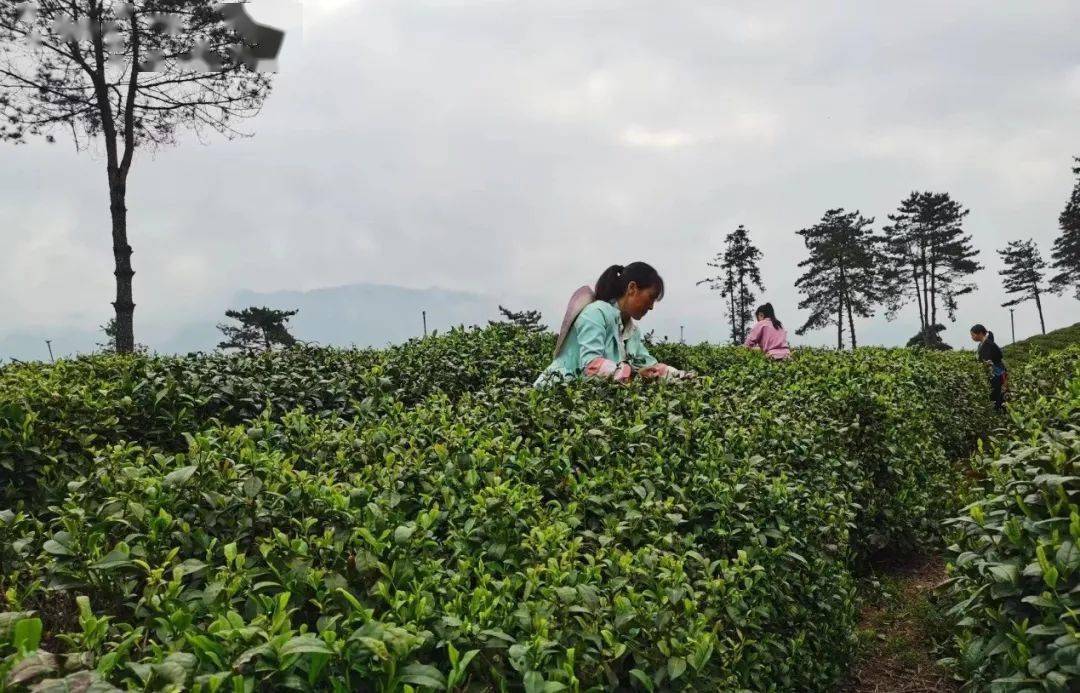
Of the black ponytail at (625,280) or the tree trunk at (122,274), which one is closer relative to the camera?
the black ponytail at (625,280)

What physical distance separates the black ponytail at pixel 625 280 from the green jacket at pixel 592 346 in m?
0.12

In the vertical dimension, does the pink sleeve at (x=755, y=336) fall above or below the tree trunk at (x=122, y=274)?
below

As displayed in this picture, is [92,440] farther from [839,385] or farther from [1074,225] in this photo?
[1074,225]

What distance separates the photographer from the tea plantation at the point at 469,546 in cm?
211

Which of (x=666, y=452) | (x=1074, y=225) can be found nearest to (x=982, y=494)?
(x=666, y=452)

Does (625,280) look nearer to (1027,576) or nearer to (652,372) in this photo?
(652,372)

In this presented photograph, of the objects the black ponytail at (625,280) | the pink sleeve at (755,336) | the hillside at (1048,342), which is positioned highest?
the hillside at (1048,342)

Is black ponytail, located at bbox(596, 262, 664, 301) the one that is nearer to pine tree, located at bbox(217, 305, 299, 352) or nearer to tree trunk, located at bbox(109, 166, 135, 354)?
tree trunk, located at bbox(109, 166, 135, 354)

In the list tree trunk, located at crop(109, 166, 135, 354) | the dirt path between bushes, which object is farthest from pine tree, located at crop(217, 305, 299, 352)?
the dirt path between bushes

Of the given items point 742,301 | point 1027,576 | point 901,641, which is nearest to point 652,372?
point 901,641

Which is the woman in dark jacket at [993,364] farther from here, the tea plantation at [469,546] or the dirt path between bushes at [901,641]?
the tea plantation at [469,546]

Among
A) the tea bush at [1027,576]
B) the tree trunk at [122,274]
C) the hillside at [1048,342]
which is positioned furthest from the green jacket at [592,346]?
the hillside at [1048,342]

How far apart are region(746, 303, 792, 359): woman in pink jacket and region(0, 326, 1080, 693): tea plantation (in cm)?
771

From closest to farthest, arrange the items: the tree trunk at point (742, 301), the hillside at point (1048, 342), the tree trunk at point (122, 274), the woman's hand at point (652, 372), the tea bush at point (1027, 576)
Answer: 1. the tea bush at point (1027, 576)
2. the woman's hand at point (652, 372)
3. the tree trunk at point (122, 274)
4. the hillside at point (1048, 342)
5. the tree trunk at point (742, 301)
